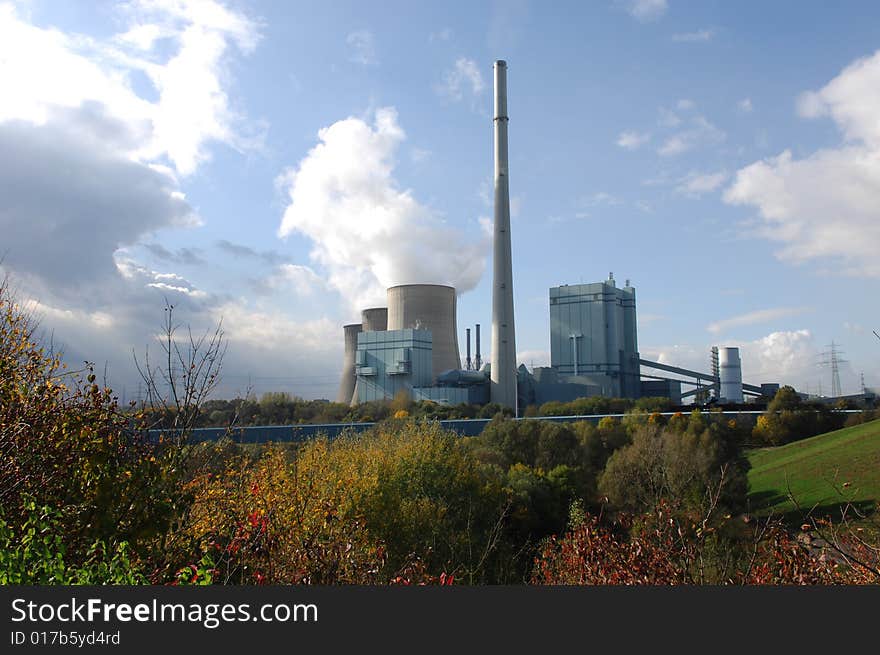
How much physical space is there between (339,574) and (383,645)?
124 inches

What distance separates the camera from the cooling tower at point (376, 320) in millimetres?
55406

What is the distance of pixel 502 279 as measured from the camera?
4650cm

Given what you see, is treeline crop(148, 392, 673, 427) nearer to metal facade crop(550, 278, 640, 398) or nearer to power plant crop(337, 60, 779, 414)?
power plant crop(337, 60, 779, 414)

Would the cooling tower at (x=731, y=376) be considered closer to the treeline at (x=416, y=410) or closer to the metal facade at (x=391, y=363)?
the treeline at (x=416, y=410)

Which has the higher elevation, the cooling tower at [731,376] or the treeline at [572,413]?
the cooling tower at [731,376]

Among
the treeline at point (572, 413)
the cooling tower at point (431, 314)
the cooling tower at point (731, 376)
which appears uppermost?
the cooling tower at point (431, 314)

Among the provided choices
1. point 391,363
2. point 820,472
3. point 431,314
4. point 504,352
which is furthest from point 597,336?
point 820,472

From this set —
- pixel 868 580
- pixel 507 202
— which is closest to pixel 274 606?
pixel 868 580

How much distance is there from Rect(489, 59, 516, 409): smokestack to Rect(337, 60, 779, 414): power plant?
0.22 feet

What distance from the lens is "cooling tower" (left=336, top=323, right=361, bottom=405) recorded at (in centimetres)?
5528

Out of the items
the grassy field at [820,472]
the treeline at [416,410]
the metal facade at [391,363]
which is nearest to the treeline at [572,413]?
the treeline at [416,410]

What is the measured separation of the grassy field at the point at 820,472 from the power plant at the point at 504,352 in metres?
17.6

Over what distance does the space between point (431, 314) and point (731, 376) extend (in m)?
23.7

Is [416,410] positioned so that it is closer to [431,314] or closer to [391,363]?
[391,363]
